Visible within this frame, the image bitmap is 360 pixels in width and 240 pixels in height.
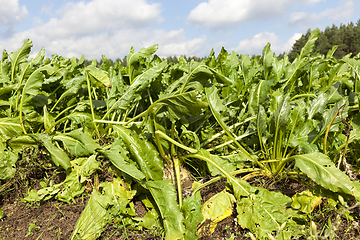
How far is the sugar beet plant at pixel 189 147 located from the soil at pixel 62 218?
75 mm

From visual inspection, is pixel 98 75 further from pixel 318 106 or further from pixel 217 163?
pixel 318 106

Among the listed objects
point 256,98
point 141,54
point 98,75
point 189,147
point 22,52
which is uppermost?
point 22,52

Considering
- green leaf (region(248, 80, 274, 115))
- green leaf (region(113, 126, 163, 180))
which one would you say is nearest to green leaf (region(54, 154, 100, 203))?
green leaf (region(113, 126, 163, 180))

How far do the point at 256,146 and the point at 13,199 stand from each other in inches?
106

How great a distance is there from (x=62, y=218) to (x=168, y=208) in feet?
3.12

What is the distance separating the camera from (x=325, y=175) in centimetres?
188

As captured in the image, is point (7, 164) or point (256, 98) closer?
point (7, 164)

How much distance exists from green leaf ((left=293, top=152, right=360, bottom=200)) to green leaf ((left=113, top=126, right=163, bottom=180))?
49.8 inches

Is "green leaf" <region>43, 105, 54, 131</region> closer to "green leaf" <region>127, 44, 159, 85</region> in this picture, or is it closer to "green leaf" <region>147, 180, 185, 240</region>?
"green leaf" <region>127, 44, 159, 85</region>

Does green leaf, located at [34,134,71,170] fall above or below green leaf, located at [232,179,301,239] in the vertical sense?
above

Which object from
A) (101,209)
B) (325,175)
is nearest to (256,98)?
(325,175)

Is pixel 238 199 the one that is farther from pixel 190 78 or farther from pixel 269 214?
pixel 190 78

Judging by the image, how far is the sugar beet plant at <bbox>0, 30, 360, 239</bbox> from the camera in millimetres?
1923

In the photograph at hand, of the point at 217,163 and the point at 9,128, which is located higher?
the point at 9,128
